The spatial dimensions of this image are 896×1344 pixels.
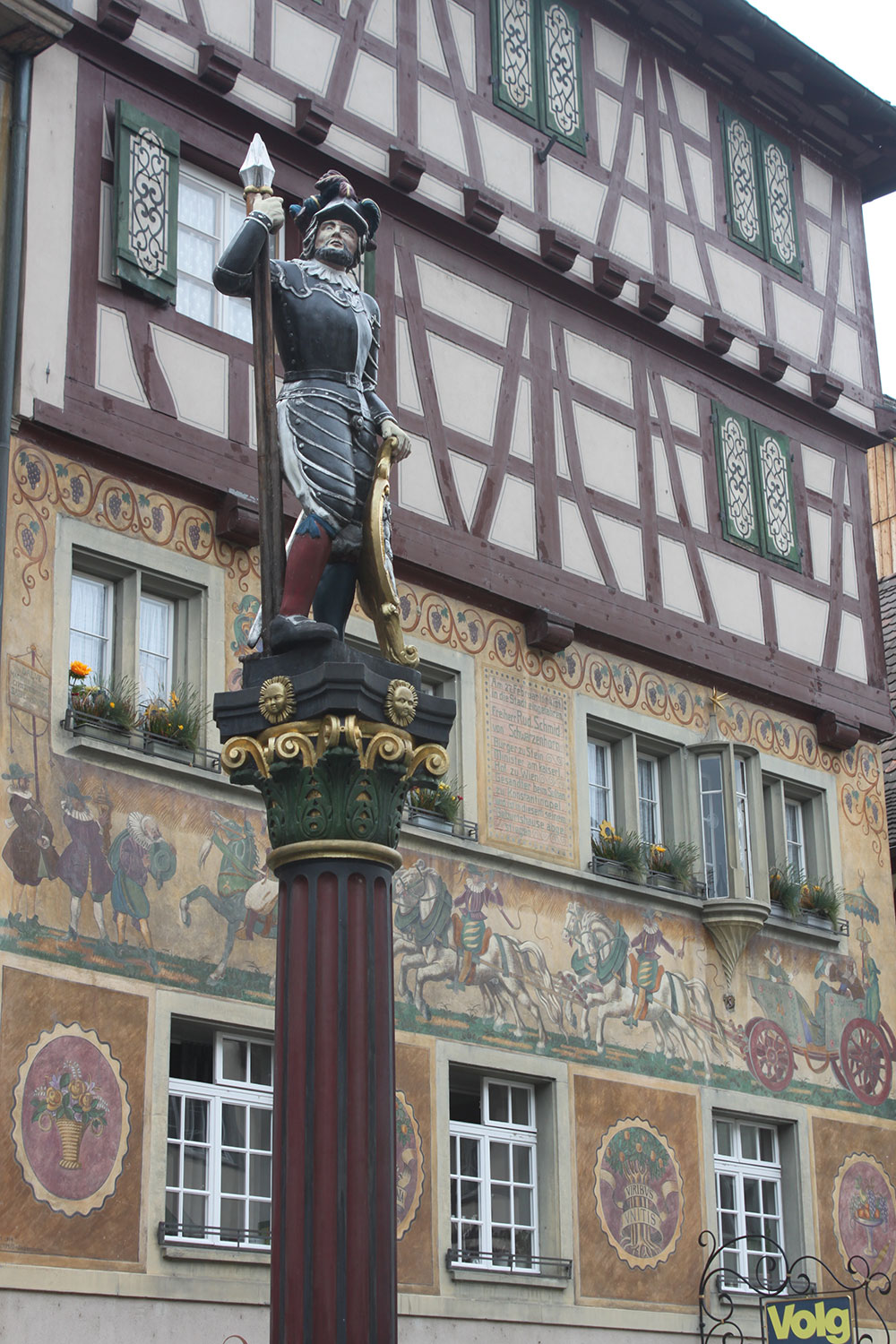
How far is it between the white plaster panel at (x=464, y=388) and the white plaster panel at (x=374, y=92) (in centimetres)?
172

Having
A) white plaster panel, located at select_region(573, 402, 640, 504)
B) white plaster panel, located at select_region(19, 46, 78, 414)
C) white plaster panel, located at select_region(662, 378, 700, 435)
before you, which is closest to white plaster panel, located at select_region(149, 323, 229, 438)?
white plaster panel, located at select_region(19, 46, 78, 414)

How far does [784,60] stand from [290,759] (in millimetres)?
14339

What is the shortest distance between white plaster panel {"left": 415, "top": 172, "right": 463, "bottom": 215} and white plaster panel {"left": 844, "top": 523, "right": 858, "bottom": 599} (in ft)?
17.6

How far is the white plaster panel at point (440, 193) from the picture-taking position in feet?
54.6

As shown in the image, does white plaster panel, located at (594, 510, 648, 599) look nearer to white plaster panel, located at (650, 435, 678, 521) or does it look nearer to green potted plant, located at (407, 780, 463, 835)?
white plaster panel, located at (650, 435, 678, 521)

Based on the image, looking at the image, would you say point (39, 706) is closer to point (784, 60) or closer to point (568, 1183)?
point (568, 1183)

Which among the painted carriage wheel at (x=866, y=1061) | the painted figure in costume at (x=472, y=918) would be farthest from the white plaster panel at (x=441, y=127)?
the painted carriage wheel at (x=866, y=1061)

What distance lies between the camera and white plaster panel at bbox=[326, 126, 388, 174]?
16.0 m

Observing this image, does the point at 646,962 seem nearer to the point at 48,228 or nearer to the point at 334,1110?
the point at 48,228

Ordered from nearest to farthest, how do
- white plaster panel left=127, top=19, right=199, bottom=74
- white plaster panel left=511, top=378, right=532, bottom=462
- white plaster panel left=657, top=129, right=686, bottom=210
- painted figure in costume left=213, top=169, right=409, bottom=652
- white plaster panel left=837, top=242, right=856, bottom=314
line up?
painted figure in costume left=213, top=169, right=409, bottom=652 → white plaster panel left=127, top=19, right=199, bottom=74 → white plaster panel left=511, top=378, right=532, bottom=462 → white plaster panel left=657, top=129, right=686, bottom=210 → white plaster panel left=837, top=242, right=856, bottom=314

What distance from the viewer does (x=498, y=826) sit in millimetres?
15477

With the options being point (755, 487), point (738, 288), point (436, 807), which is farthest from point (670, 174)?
point (436, 807)

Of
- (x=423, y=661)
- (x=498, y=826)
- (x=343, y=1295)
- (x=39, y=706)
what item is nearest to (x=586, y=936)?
(x=498, y=826)

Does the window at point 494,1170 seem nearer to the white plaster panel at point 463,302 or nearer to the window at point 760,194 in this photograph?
the white plaster panel at point 463,302
